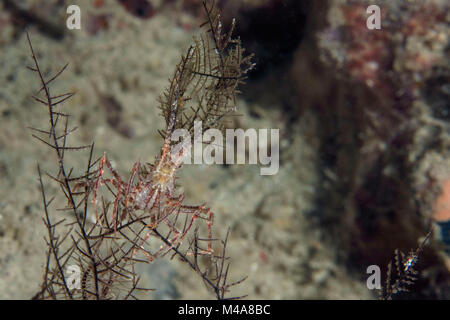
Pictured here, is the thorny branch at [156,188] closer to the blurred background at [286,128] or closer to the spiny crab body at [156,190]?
the spiny crab body at [156,190]

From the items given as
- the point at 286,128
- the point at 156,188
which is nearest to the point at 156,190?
the point at 156,188

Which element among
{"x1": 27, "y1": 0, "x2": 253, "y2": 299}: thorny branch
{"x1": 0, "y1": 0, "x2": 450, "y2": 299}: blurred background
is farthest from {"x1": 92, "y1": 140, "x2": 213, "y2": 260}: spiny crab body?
{"x1": 0, "y1": 0, "x2": 450, "y2": 299}: blurred background

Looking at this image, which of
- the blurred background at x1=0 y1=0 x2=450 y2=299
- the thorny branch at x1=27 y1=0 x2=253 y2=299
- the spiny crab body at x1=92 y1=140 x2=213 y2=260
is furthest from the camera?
the blurred background at x1=0 y1=0 x2=450 y2=299

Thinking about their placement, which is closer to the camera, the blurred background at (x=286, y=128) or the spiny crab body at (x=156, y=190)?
the spiny crab body at (x=156, y=190)

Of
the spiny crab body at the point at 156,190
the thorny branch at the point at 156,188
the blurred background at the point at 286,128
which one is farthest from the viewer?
the blurred background at the point at 286,128

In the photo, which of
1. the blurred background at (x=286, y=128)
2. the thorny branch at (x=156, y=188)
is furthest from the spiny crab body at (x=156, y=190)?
the blurred background at (x=286, y=128)

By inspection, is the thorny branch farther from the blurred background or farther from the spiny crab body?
the blurred background

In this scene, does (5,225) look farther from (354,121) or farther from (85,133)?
(354,121)
